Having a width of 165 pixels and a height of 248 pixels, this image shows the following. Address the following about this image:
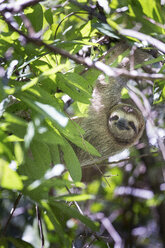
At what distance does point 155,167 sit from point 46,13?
1631mm

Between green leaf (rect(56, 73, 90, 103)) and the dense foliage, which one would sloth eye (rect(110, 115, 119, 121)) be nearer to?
the dense foliage

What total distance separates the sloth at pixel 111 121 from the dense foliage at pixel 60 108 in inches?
4.8

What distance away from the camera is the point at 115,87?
155 cm

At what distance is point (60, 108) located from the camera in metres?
0.82

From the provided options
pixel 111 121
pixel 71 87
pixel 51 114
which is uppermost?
pixel 51 114

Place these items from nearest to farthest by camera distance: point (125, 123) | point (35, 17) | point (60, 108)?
point (60, 108) < point (35, 17) < point (125, 123)

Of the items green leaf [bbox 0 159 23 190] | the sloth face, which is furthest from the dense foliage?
the sloth face

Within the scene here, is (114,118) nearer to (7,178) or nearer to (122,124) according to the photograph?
(122,124)

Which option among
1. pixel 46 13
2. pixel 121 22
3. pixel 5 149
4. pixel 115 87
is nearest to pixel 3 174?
pixel 5 149

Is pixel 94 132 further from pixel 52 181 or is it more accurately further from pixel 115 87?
pixel 52 181

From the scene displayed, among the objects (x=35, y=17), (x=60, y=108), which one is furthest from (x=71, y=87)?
(x=35, y=17)

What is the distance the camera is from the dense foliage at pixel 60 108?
640 mm

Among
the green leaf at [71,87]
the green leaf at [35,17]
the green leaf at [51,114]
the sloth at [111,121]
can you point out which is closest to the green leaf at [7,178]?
the green leaf at [51,114]

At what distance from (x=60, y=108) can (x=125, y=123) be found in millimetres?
610
